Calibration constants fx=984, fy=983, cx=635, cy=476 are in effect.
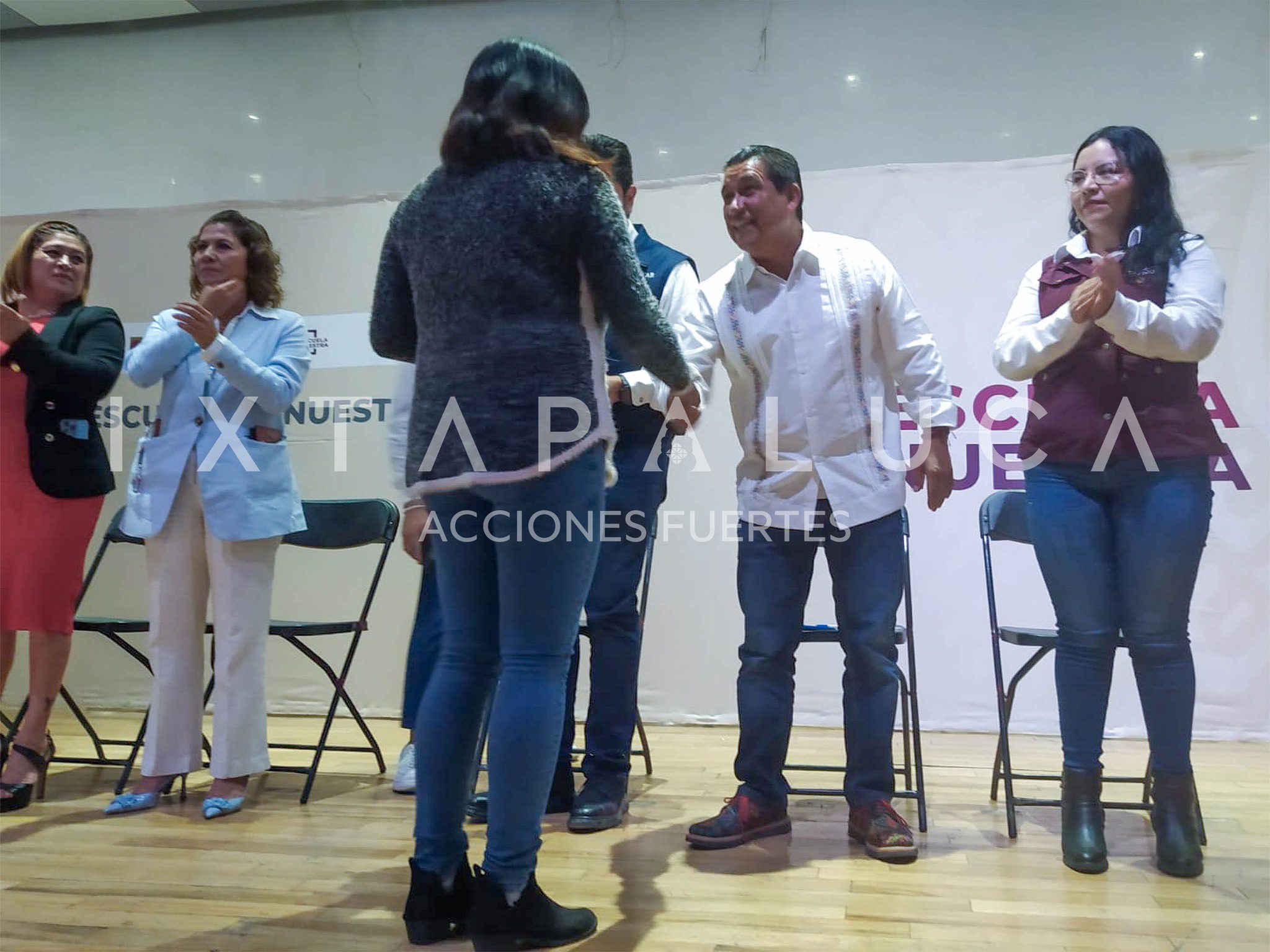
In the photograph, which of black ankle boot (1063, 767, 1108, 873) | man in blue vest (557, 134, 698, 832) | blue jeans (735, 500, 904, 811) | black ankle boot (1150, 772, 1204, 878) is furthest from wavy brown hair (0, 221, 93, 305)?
black ankle boot (1150, 772, 1204, 878)

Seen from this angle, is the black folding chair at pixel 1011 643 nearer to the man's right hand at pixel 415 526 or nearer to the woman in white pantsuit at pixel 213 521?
the man's right hand at pixel 415 526

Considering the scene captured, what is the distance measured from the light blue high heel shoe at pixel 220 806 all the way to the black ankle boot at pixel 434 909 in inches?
44.0

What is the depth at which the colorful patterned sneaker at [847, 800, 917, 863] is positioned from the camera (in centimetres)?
208

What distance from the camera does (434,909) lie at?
1.59 meters

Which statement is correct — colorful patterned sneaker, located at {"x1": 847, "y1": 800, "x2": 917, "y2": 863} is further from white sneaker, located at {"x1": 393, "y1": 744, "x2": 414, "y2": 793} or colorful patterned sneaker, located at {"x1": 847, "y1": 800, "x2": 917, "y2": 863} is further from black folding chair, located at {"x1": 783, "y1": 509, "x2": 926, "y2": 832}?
white sneaker, located at {"x1": 393, "y1": 744, "x2": 414, "y2": 793}

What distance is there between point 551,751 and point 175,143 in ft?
14.5

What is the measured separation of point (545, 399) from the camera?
1.51 metres

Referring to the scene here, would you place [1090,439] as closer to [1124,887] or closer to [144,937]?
[1124,887]

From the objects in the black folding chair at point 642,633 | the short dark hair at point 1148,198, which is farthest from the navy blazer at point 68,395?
the short dark hair at point 1148,198

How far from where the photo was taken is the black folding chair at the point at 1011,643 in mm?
2383

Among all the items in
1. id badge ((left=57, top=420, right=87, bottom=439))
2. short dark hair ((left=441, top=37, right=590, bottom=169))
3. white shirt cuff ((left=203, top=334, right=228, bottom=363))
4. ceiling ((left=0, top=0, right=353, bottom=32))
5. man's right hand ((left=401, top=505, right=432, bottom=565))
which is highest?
ceiling ((left=0, top=0, right=353, bottom=32))

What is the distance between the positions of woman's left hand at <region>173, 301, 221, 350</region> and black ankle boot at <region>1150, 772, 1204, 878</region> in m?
2.40

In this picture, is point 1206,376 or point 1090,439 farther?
point 1206,376

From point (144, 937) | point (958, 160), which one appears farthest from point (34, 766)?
point (958, 160)
